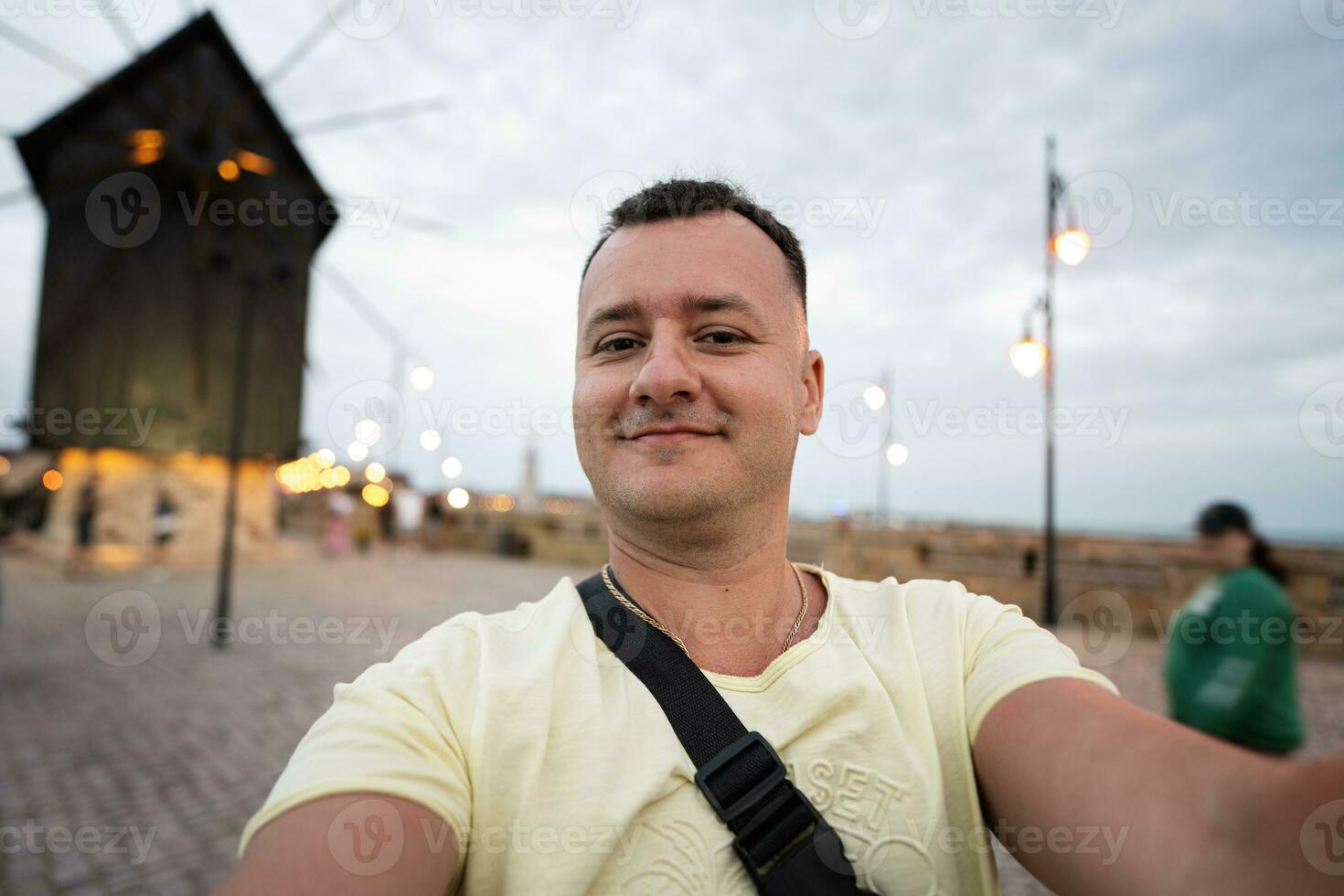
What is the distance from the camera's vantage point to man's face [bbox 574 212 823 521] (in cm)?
193

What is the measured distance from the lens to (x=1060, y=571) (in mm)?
13094

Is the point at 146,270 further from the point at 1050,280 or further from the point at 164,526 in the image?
the point at 1050,280

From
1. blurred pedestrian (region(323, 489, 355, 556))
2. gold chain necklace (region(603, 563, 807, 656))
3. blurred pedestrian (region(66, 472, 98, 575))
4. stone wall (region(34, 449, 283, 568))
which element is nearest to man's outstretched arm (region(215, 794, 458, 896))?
gold chain necklace (region(603, 563, 807, 656))

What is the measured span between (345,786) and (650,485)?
40.2 inches

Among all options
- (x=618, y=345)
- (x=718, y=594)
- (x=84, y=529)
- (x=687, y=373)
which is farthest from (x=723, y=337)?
(x=84, y=529)

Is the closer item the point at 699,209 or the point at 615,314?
the point at 615,314

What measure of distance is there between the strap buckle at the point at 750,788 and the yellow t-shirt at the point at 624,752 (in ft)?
0.16

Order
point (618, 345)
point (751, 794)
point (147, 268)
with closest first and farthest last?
point (751, 794), point (618, 345), point (147, 268)

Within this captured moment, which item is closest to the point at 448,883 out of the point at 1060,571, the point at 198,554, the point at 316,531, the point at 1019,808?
the point at 1019,808

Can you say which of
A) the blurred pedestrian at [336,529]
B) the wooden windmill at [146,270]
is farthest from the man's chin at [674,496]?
the blurred pedestrian at [336,529]

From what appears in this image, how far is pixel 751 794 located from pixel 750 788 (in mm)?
16

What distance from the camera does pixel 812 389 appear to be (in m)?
2.55

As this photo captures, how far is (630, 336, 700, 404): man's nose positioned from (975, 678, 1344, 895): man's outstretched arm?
118cm

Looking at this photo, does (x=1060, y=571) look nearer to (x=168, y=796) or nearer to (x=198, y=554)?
(x=168, y=796)
